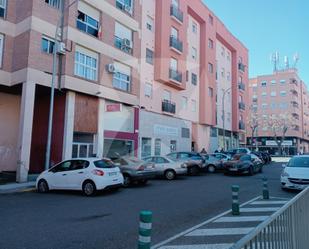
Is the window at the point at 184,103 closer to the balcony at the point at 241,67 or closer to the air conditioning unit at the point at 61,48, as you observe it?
the air conditioning unit at the point at 61,48

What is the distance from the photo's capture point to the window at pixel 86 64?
797 inches

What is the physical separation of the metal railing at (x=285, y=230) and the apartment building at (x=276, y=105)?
74140 millimetres

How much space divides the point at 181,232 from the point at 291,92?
267 ft

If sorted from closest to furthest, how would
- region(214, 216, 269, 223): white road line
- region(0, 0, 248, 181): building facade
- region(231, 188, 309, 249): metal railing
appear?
region(231, 188, 309, 249): metal railing
region(214, 216, 269, 223): white road line
region(0, 0, 248, 181): building facade

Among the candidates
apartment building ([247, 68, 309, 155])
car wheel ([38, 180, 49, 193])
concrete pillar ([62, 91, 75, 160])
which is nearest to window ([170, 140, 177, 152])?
concrete pillar ([62, 91, 75, 160])

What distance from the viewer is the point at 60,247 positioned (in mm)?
5840

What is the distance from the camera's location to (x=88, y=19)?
835 inches

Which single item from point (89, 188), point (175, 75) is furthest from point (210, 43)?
point (89, 188)

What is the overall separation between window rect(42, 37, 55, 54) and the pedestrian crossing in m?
14.9

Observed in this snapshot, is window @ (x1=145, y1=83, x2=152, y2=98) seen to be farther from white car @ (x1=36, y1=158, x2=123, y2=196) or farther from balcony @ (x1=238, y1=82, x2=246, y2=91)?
balcony @ (x1=238, y1=82, x2=246, y2=91)

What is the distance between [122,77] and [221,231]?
60.9 feet

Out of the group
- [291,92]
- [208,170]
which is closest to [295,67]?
[291,92]

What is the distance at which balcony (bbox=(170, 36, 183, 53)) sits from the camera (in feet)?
99.7

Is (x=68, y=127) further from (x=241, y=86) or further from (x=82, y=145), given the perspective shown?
(x=241, y=86)
